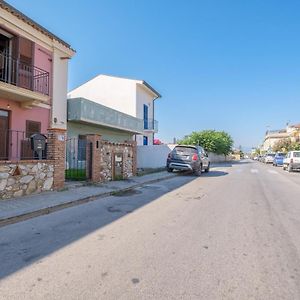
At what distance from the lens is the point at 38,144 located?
10.1 m

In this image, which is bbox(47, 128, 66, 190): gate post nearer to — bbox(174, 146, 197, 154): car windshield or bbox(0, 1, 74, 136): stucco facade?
bbox(0, 1, 74, 136): stucco facade

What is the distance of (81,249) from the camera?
491 cm

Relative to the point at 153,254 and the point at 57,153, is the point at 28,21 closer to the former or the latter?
the point at 57,153

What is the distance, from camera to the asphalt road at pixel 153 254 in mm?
3521

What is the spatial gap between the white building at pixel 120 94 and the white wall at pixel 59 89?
1315 cm

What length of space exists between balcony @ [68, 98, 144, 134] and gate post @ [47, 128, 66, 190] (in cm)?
768

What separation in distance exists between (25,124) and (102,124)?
7151mm

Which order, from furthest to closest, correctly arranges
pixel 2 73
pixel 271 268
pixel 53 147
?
pixel 2 73, pixel 53 147, pixel 271 268

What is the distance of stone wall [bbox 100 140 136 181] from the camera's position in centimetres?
1365

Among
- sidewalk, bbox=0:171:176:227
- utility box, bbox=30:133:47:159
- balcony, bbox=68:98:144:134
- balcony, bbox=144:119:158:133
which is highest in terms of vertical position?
balcony, bbox=144:119:158:133

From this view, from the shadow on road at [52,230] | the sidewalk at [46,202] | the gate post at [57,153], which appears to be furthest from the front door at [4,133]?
the shadow on road at [52,230]

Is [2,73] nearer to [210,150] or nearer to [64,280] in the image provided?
[64,280]

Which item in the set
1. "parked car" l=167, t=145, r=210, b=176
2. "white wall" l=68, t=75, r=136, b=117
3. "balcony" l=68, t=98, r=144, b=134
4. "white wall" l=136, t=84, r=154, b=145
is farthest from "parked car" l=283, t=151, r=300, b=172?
"white wall" l=68, t=75, r=136, b=117

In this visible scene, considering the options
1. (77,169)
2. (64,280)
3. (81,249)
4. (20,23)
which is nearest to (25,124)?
(77,169)
